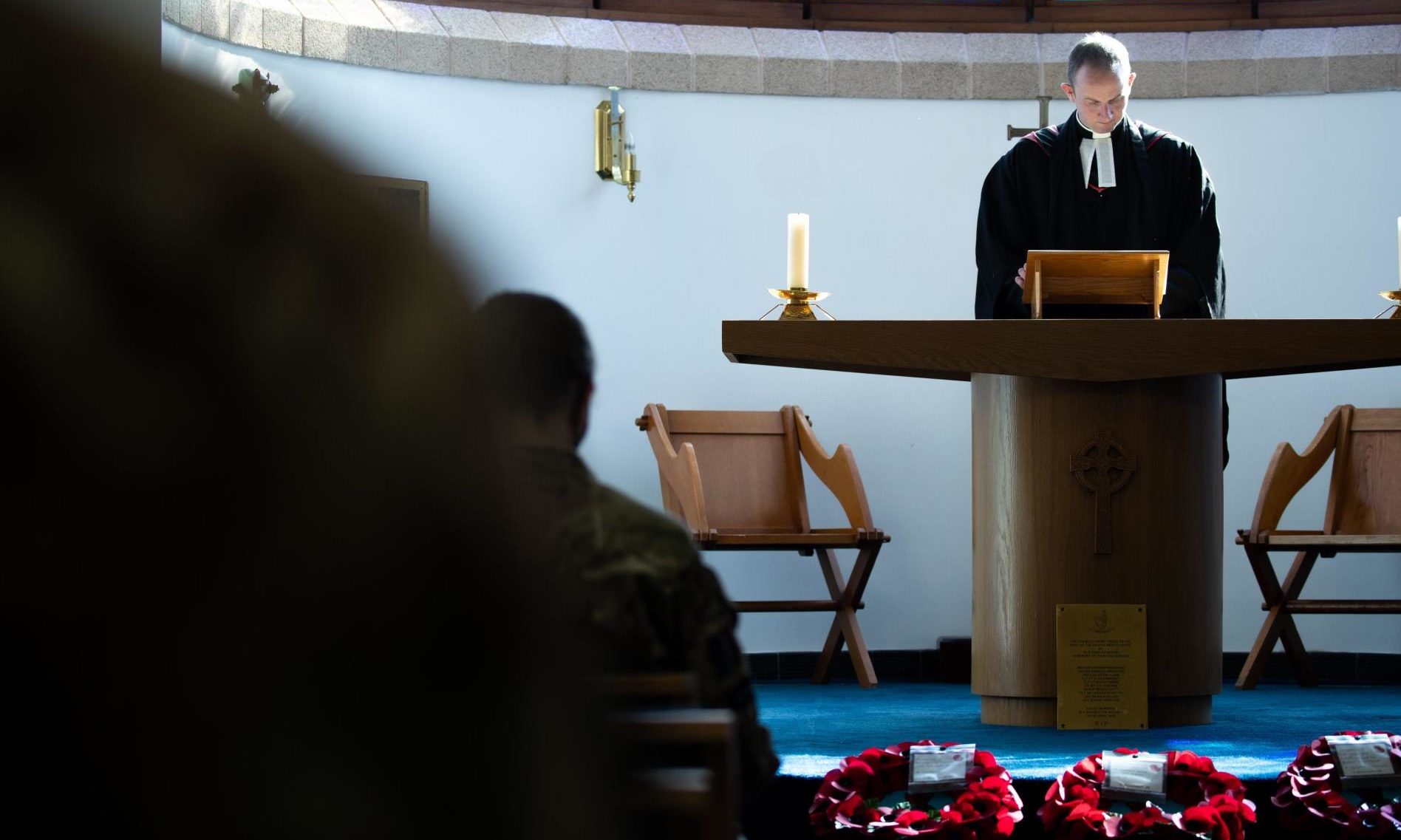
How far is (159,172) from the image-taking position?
163mm

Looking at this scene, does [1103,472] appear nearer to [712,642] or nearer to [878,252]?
[878,252]

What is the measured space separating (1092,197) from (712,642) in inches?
156

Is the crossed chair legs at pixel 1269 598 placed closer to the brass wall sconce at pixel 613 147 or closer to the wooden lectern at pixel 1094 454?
the wooden lectern at pixel 1094 454

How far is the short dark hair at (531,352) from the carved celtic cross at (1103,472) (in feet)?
10.2

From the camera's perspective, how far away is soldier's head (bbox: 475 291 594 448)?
0.63 ft

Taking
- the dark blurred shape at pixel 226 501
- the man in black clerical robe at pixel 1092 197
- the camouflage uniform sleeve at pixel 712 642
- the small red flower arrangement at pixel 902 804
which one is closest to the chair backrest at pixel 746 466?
the man in black clerical robe at pixel 1092 197

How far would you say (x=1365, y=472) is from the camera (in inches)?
202

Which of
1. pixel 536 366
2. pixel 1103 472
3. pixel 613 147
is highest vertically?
pixel 613 147

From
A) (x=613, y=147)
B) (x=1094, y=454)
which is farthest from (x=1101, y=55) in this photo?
(x=613, y=147)

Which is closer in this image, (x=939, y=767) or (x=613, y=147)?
(x=939, y=767)

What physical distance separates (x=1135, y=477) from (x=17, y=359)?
3356 millimetres

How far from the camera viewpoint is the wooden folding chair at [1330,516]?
16.1 feet

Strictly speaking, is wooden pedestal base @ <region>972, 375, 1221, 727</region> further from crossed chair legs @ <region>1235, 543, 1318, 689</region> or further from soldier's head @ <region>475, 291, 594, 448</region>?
soldier's head @ <region>475, 291, 594, 448</region>

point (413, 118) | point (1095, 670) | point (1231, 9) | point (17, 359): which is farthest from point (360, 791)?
point (1231, 9)
